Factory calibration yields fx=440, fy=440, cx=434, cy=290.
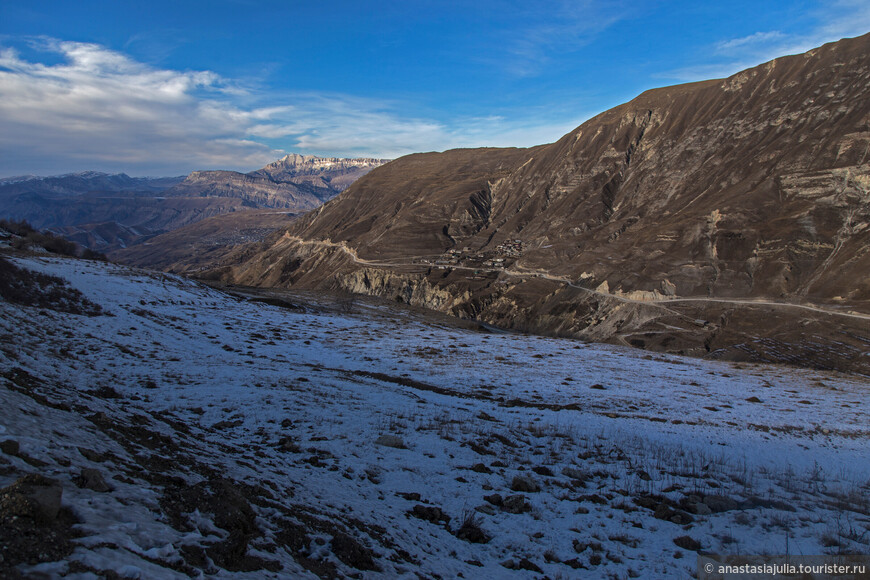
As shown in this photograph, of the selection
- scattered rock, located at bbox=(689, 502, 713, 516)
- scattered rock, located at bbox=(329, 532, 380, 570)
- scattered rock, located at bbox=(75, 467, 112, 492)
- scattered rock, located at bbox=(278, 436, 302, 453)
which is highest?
scattered rock, located at bbox=(75, 467, 112, 492)

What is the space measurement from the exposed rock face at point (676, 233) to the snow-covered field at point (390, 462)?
43857mm

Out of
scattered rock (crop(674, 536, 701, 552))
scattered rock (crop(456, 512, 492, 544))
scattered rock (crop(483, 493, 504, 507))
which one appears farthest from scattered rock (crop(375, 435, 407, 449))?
scattered rock (crop(674, 536, 701, 552))

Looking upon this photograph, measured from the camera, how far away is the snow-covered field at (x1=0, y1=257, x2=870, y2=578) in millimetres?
6043

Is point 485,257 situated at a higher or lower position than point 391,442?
higher

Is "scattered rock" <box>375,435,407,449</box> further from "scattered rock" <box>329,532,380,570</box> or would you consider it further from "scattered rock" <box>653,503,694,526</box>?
"scattered rock" <box>653,503,694,526</box>

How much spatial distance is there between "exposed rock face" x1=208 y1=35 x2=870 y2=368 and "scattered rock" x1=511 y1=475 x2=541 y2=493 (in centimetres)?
5273

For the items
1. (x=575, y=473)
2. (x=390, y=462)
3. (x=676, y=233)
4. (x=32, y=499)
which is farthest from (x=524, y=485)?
(x=676, y=233)

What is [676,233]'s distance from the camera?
81375mm

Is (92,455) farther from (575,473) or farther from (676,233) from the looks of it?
(676,233)

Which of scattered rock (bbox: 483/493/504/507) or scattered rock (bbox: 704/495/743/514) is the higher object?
scattered rock (bbox: 704/495/743/514)

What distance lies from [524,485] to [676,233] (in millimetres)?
84251

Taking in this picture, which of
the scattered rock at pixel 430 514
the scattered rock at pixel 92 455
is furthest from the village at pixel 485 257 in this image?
the scattered rock at pixel 92 455

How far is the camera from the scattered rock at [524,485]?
10.2 metres

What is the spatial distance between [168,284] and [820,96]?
125m
